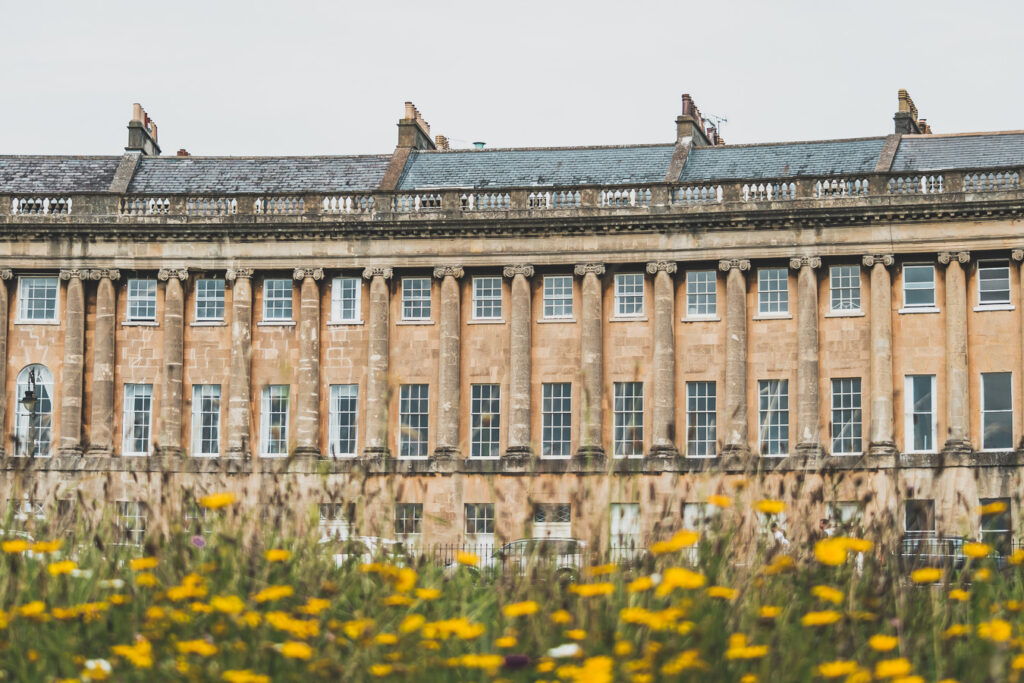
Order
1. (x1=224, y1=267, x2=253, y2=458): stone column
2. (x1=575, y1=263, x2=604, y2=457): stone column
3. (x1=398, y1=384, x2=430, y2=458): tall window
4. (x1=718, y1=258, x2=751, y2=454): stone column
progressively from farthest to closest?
1. (x1=398, y1=384, x2=430, y2=458): tall window
2. (x1=224, y1=267, x2=253, y2=458): stone column
3. (x1=575, y1=263, x2=604, y2=457): stone column
4. (x1=718, y1=258, x2=751, y2=454): stone column

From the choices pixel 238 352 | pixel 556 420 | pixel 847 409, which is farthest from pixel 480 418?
pixel 847 409

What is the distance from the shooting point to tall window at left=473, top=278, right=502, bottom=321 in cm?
4956

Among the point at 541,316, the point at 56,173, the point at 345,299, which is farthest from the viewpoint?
the point at 56,173

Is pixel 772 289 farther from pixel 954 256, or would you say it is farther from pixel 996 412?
pixel 996 412

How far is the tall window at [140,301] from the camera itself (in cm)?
5069

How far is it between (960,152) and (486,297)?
50.6ft

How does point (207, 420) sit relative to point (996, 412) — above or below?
below

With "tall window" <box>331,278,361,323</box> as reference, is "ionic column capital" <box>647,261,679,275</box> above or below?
above

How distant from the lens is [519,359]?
48.4 metres

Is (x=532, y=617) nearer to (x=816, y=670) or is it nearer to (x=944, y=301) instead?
(x=816, y=670)

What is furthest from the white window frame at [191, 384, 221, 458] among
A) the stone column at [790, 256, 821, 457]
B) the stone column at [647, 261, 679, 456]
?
the stone column at [790, 256, 821, 457]

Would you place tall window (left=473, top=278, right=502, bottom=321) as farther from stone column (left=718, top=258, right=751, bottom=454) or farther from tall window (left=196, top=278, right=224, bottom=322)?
tall window (left=196, top=278, right=224, bottom=322)

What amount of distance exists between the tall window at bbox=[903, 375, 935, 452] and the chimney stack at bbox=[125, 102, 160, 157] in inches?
1055

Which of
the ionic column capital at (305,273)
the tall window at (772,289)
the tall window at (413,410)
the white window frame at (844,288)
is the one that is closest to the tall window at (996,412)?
the white window frame at (844,288)
